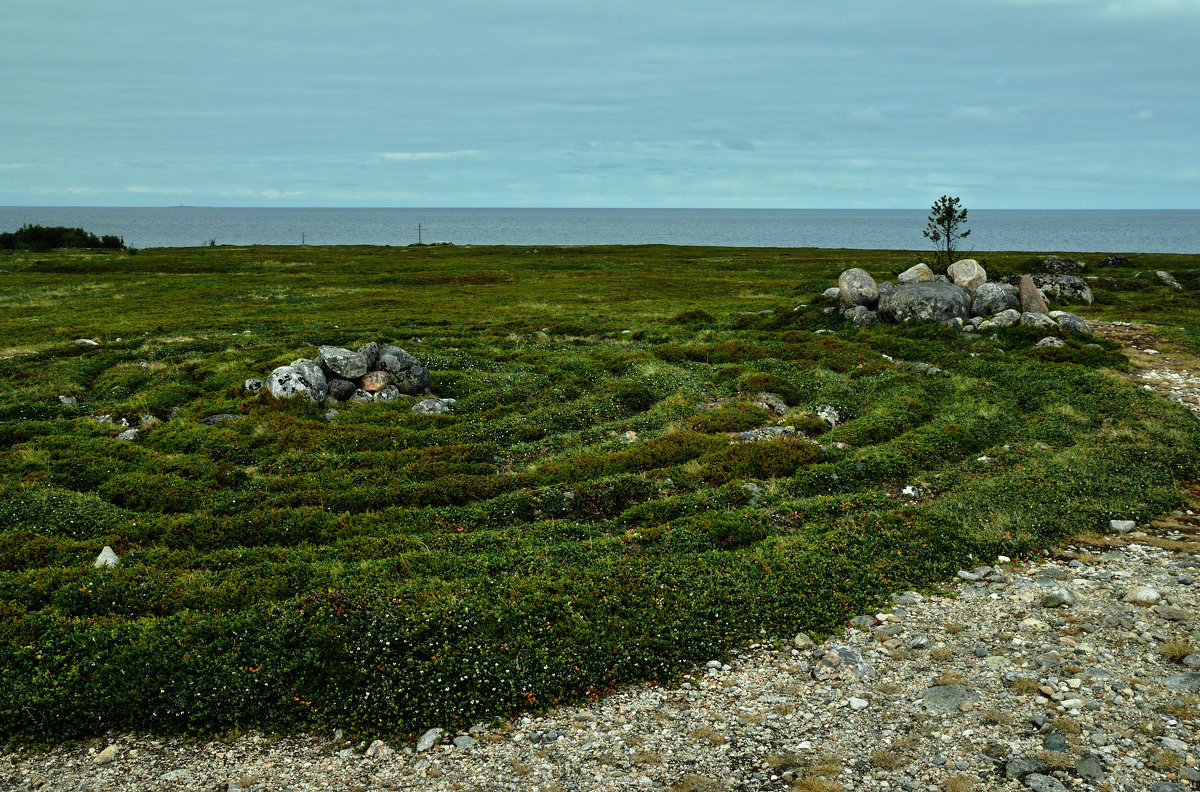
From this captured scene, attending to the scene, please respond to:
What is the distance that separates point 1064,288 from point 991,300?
14.7 m

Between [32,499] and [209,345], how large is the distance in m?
21.4

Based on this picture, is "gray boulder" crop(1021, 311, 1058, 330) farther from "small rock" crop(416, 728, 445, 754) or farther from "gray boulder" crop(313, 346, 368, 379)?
"small rock" crop(416, 728, 445, 754)

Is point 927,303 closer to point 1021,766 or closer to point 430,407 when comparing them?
point 430,407

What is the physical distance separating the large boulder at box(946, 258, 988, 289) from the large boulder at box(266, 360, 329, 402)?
34856 millimetres

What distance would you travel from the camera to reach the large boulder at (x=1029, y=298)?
39969 mm

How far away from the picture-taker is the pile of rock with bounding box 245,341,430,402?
89.1 feet

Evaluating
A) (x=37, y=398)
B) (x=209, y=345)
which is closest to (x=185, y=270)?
(x=209, y=345)

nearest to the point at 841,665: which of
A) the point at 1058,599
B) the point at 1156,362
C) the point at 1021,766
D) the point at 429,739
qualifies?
the point at 1021,766

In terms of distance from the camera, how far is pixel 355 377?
93.4 feet

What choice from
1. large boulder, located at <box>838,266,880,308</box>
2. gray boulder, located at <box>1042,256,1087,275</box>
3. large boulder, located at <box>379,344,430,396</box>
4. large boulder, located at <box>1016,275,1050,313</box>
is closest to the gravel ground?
large boulder, located at <box>379,344,430,396</box>

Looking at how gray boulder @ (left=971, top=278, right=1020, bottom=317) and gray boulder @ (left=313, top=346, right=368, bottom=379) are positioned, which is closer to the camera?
gray boulder @ (left=313, top=346, right=368, bottom=379)

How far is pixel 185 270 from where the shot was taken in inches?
3263

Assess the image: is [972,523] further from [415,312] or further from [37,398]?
[415,312]

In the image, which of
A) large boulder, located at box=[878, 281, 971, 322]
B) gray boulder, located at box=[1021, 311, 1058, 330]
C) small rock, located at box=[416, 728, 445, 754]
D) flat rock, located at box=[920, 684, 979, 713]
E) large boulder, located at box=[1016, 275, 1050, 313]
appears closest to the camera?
small rock, located at box=[416, 728, 445, 754]
